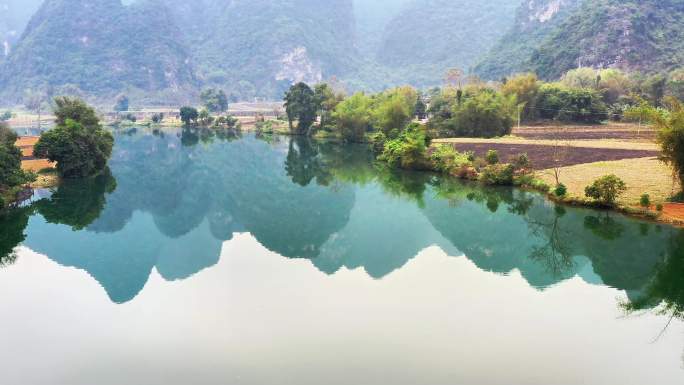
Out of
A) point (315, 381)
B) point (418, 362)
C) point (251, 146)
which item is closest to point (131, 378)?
point (315, 381)

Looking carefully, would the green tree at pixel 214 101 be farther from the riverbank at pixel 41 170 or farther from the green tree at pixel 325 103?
the riverbank at pixel 41 170

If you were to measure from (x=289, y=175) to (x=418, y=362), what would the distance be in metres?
28.7

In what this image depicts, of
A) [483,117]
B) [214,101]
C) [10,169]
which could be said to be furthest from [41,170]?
[214,101]

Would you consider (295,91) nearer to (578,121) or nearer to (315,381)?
(578,121)

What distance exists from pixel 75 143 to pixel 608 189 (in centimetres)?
2940

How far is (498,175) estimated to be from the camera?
3052 centimetres

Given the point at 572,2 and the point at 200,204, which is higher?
the point at 572,2

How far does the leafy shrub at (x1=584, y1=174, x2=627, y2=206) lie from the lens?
2383 cm

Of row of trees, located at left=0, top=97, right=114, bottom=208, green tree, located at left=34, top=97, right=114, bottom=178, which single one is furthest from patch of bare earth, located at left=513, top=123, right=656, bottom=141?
row of trees, located at left=0, top=97, right=114, bottom=208

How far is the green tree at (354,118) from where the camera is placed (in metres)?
57.4

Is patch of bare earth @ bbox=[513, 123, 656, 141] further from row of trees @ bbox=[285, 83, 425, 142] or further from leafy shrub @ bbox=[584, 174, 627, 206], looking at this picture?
leafy shrub @ bbox=[584, 174, 627, 206]

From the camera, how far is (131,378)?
12.0m

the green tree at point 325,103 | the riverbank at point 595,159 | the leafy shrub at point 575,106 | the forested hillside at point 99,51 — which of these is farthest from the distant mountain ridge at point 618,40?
the forested hillside at point 99,51

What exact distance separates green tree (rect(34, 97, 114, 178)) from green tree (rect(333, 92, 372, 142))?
25.9 metres
